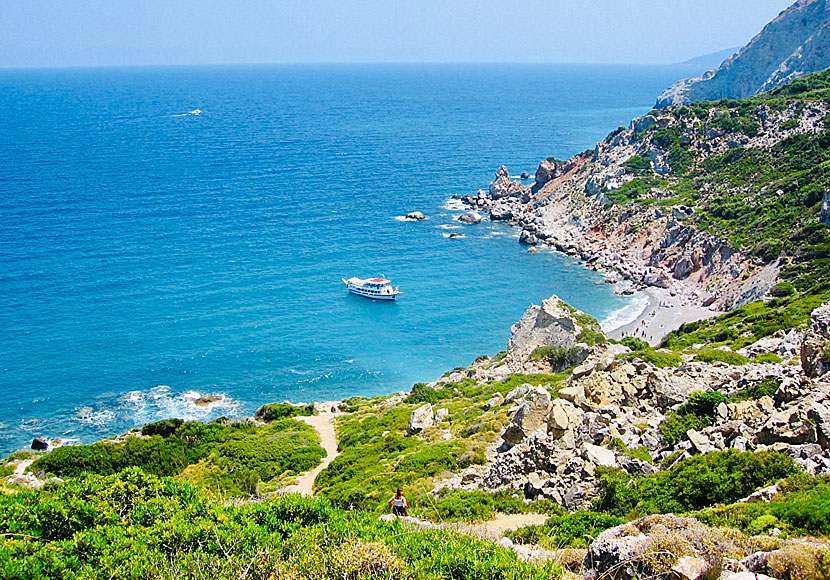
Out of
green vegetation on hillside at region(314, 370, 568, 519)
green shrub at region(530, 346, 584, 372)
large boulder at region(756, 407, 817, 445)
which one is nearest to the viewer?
large boulder at region(756, 407, 817, 445)

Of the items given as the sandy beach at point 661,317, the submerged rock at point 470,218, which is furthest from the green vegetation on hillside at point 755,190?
the submerged rock at point 470,218

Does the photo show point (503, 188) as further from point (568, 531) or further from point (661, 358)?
point (568, 531)

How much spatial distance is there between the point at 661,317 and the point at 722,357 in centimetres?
3471

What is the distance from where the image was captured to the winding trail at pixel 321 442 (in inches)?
1291

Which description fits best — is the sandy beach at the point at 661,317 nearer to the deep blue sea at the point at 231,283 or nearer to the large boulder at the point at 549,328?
the deep blue sea at the point at 231,283

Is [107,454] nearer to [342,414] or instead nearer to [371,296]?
[342,414]

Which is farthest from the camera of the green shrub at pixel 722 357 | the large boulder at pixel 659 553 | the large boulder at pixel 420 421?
the large boulder at pixel 420 421

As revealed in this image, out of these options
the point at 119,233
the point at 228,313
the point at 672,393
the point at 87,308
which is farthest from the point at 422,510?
the point at 119,233

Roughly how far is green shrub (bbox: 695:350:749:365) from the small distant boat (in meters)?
43.7

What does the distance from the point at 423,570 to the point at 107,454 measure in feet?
96.3

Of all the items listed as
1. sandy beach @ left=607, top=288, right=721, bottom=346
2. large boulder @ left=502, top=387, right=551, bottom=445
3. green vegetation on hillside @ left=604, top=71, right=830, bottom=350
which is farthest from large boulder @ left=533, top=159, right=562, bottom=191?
large boulder @ left=502, top=387, right=551, bottom=445

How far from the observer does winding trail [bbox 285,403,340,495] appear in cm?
3280

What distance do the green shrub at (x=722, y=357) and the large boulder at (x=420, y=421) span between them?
1674cm

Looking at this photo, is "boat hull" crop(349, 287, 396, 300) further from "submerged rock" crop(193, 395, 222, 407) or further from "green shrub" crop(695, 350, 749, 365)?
"green shrub" crop(695, 350, 749, 365)
